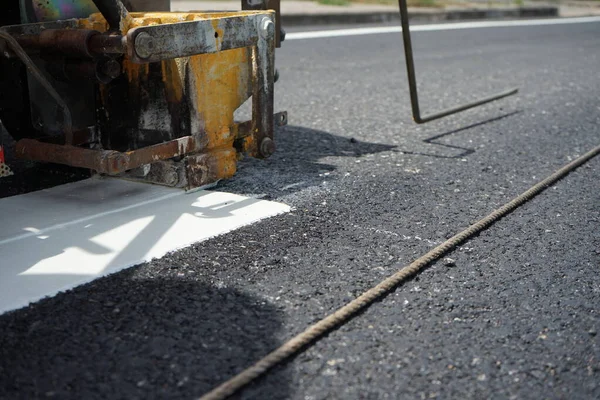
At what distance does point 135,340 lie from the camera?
246 centimetres

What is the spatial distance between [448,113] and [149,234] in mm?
3240

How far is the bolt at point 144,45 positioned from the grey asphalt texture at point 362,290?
85 centimetres

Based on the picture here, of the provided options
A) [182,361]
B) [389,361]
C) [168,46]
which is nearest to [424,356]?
[389,361]

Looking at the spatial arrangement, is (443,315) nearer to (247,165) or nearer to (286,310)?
(286,310)

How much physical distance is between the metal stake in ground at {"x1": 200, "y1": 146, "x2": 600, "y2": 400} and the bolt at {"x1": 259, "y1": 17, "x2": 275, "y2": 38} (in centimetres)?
140

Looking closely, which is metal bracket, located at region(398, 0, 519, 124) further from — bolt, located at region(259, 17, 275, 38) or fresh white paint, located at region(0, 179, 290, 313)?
fresh white paint, located at region(0, 179, 290, 313)

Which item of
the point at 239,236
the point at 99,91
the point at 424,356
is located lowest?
the point at 424,356

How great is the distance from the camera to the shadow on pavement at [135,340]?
86.8 inches

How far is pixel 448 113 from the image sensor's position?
19.6ft

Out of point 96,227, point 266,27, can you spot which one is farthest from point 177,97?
point 96,227

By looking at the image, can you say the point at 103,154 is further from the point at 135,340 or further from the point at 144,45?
the point at 135,340

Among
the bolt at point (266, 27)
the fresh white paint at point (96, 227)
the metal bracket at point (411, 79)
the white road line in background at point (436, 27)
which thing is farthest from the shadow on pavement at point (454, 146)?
the white road line in background at point (436, 27)

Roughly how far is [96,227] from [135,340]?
3.60 feet

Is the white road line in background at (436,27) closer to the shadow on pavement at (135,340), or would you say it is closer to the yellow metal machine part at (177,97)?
the yellow metal machine part at (177,97)
